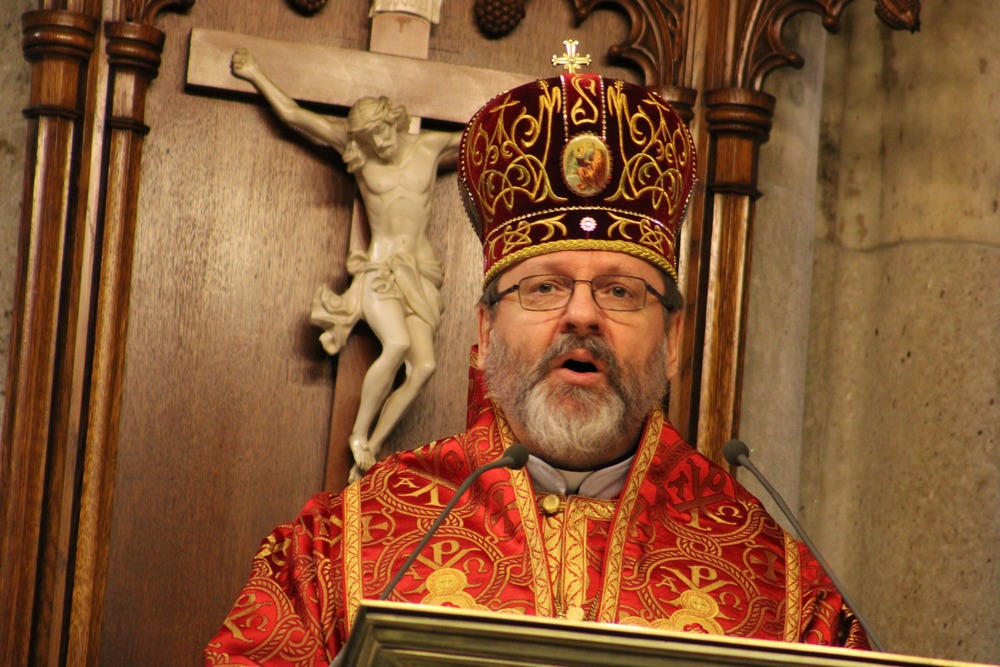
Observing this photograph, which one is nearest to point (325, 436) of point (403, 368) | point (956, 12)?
point (403, 368)

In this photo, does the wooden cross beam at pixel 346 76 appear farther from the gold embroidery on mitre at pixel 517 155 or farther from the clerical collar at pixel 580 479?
the clerical collar at pixel 580 479

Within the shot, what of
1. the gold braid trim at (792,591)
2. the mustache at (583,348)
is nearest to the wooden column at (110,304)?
the mustache at (583,348)

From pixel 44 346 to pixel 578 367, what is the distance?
1.68 meters

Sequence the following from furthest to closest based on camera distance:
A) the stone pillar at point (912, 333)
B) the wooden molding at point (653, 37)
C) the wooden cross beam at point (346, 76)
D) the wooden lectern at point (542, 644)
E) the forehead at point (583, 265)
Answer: the stone pillar at point (912, 333)
the wooden molding at point (653, 37)
the wooden cross beam at point (346, 76)
the forehead at point (583, 265)
the wooden lectern at point (542, 644)

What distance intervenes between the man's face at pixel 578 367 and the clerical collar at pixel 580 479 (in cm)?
2

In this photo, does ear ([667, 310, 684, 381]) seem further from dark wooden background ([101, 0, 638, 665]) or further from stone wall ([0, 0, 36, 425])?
stone wall ([0, 0, 36, 425])

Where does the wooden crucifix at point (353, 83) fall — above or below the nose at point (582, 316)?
above

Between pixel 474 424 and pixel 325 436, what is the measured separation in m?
1.15

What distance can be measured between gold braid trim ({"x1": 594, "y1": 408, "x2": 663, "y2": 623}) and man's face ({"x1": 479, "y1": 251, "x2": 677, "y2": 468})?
45mm

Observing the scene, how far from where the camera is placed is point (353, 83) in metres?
4.73

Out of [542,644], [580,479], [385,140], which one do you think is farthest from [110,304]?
[542,644]

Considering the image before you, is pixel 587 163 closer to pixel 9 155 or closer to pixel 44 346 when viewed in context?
pixel 44 346

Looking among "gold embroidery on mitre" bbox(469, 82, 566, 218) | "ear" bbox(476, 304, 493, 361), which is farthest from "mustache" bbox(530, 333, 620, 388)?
"gold embroidery on mitre" bbox(469, 82, 566, 218)

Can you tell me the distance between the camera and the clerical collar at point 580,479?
11.5 ft
